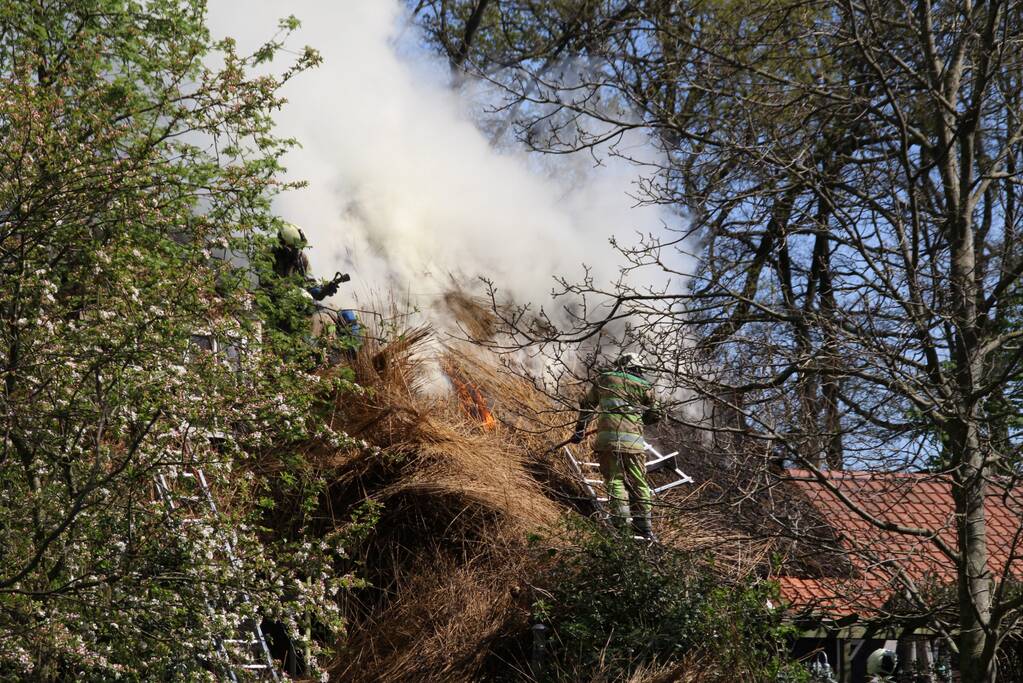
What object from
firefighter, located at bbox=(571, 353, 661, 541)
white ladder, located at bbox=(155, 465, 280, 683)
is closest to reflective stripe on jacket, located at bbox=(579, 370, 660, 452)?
firefighter, located at bbox=(571, 353, 661, 541)

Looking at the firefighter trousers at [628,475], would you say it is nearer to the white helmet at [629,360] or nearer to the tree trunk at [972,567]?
the white helmet at [629,360]

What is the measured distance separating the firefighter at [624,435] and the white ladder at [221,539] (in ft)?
7.08

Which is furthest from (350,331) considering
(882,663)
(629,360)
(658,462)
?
(882,663)

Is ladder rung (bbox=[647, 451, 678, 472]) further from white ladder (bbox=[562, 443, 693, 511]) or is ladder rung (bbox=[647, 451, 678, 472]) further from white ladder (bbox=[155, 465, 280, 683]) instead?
white ladder (bbox=[155, 465, 280, 683])

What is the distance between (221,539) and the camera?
5789 millimetres

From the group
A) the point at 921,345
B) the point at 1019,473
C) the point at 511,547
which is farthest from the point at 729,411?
the point at 511,547

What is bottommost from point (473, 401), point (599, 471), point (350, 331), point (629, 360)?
point (599, 471)

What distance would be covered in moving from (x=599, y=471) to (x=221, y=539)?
14.4 ft

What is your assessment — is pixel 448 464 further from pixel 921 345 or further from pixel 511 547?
pixel 921 345

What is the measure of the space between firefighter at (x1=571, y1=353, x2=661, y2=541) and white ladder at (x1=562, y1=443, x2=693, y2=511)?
0.14 meters

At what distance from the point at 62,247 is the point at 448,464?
144 inches

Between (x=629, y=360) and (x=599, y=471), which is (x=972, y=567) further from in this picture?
(x=599, y=471)

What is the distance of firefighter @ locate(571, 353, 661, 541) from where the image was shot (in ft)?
22.6

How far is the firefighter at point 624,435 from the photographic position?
6.89 m
